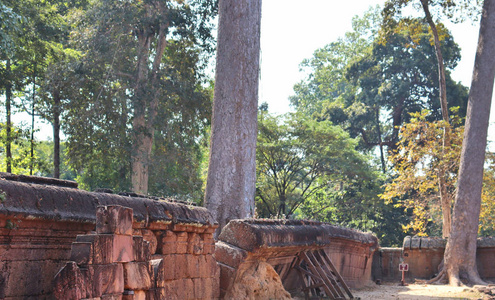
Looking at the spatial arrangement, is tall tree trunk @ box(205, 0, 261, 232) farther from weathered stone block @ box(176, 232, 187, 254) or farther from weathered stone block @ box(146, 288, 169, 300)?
weathered stone block @ box(146, 288, 169, 300)

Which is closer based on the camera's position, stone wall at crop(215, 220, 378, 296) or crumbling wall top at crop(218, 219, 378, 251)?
stone wall at crop(215, 220, 378, 296)

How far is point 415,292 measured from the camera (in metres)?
11.1

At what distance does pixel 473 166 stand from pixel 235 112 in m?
6.86

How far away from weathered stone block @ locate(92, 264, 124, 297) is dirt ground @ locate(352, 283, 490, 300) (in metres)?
6.87

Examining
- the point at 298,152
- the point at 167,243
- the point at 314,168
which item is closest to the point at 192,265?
the point at 167,243

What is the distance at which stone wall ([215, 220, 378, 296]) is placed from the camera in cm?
625

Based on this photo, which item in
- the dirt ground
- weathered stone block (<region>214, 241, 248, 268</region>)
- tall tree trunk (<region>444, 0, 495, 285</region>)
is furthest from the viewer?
tall tree trunk (<region>444, 0, 495, 285</region>)

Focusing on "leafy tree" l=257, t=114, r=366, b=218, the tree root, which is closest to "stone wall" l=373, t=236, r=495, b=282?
the tree root

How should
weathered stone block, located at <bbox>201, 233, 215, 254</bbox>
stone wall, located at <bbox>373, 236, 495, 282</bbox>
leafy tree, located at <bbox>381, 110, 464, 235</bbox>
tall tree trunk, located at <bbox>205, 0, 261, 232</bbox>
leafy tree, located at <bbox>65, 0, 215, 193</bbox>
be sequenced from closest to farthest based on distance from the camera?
weathered stone block, located at <bbox>201, 233, 215, 254</bbox> < tall tree trunk, located at <bbox>205, 0, 261, 232</bbox> < stone wall, located at <bbox>373, 236, 495, 282</bbox> < leafy tree, located at <bbox>65, 0, 215, 193</bbox> < leafy tree, located at <bbox>381, 110, 464, 235</bbox>

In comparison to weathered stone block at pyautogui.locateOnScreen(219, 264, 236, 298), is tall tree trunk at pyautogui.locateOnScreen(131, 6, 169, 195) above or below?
above

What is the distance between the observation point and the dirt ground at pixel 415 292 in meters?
10.1

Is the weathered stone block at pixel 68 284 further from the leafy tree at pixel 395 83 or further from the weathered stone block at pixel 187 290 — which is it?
the leafy tree at pixel 395 83

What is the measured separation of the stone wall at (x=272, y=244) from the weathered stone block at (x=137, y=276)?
7.86 feet

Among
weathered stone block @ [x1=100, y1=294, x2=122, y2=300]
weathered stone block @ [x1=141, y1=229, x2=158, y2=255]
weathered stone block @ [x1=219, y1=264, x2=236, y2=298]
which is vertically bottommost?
weathered stone block @ [x1=219, y1=264, x2=236, y2=298]
